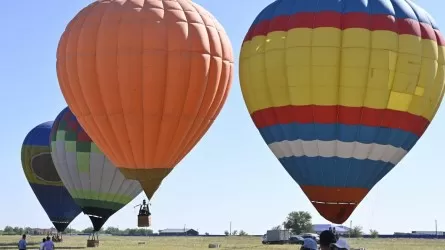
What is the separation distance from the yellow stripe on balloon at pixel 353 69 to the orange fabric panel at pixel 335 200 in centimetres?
273

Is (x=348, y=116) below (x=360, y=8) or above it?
below

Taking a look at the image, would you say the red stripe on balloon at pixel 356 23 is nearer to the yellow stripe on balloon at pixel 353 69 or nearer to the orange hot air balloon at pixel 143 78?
the yellow stripe on balloon at pixel 353 69

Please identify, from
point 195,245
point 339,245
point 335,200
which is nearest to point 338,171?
point 335,200

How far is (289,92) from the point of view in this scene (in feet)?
76.5

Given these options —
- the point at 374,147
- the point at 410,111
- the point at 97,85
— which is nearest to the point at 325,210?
the point at 374,147

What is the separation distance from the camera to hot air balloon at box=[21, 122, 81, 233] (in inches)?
1693

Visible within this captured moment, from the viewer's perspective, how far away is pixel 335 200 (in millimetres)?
23016

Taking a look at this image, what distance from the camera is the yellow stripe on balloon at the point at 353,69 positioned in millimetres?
22641

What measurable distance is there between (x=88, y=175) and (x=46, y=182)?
A: 890 centimetres

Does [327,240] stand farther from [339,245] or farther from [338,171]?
[338,171]

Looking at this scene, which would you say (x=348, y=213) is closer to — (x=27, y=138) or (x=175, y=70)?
(x=175, y=70)

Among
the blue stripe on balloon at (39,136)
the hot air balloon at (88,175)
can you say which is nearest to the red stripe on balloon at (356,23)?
the hot air balloon at (88,175)

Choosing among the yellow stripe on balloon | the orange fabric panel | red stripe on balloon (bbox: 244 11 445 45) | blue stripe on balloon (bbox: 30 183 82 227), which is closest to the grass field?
blue stripe on balloon (bbox: 30 183 82 227)

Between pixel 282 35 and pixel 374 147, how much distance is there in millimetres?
4618
